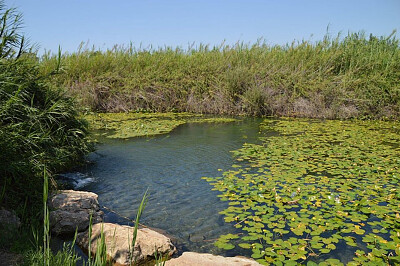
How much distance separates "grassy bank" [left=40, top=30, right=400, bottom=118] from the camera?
41.2ft

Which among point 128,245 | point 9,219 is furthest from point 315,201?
point 9,219

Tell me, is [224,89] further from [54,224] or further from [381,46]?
[54,224]

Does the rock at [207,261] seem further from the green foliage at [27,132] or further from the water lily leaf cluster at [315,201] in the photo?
the green foliage at [27,132]

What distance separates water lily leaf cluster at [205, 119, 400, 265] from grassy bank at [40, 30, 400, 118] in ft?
15.8

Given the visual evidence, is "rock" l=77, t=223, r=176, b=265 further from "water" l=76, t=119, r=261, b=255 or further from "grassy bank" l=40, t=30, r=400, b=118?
"grassy bank" l=40, t=30, r=400, b=118

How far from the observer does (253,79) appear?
13773 millimetres

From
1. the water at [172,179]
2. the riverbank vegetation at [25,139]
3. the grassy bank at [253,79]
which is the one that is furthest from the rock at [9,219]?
the grassy bank at [253,79]

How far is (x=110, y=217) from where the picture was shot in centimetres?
425

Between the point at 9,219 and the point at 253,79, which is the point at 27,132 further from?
the point at 253,79

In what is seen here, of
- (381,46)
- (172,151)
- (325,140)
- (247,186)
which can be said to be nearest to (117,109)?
(172,151)

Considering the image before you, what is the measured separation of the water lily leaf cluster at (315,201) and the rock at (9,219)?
2.07 meters

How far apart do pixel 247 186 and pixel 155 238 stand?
→ 81.7 inches

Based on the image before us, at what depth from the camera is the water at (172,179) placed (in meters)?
4.02

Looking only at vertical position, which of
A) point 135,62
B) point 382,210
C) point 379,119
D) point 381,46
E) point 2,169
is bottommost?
point 382,210
